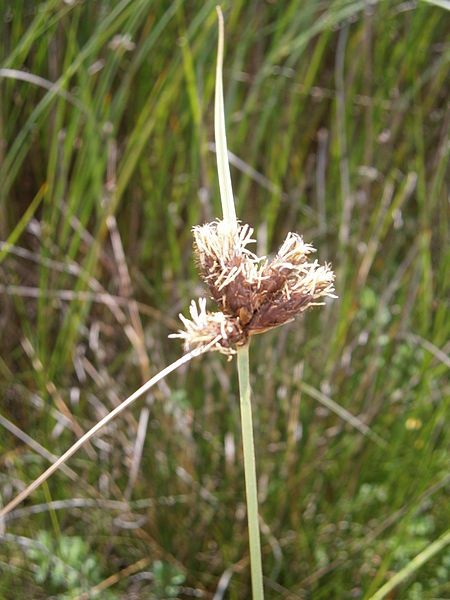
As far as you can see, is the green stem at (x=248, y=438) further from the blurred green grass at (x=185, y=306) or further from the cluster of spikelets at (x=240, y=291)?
the blurred green grass at (x=185, y=306)

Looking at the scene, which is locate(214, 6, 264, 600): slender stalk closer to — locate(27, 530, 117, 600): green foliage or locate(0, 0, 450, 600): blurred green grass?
locate(0, 0, 450, 600): blurred green grass

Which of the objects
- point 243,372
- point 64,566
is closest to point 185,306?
point 64,566

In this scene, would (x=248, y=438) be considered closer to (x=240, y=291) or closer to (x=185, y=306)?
(x=240, y=291)

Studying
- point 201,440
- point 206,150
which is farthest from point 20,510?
point 206,150

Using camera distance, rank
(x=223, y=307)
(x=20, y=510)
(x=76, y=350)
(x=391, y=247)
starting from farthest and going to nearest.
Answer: (x=391, y=247)
(x=76, y=350)
(x=20, y=510)
(x=223, y=307)

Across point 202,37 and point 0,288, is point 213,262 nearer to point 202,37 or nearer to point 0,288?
point 202,37

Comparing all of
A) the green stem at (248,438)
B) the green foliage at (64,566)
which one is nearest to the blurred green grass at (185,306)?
the green foliage at (64,566)

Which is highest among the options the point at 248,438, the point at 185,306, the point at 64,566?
the point at 185,306
